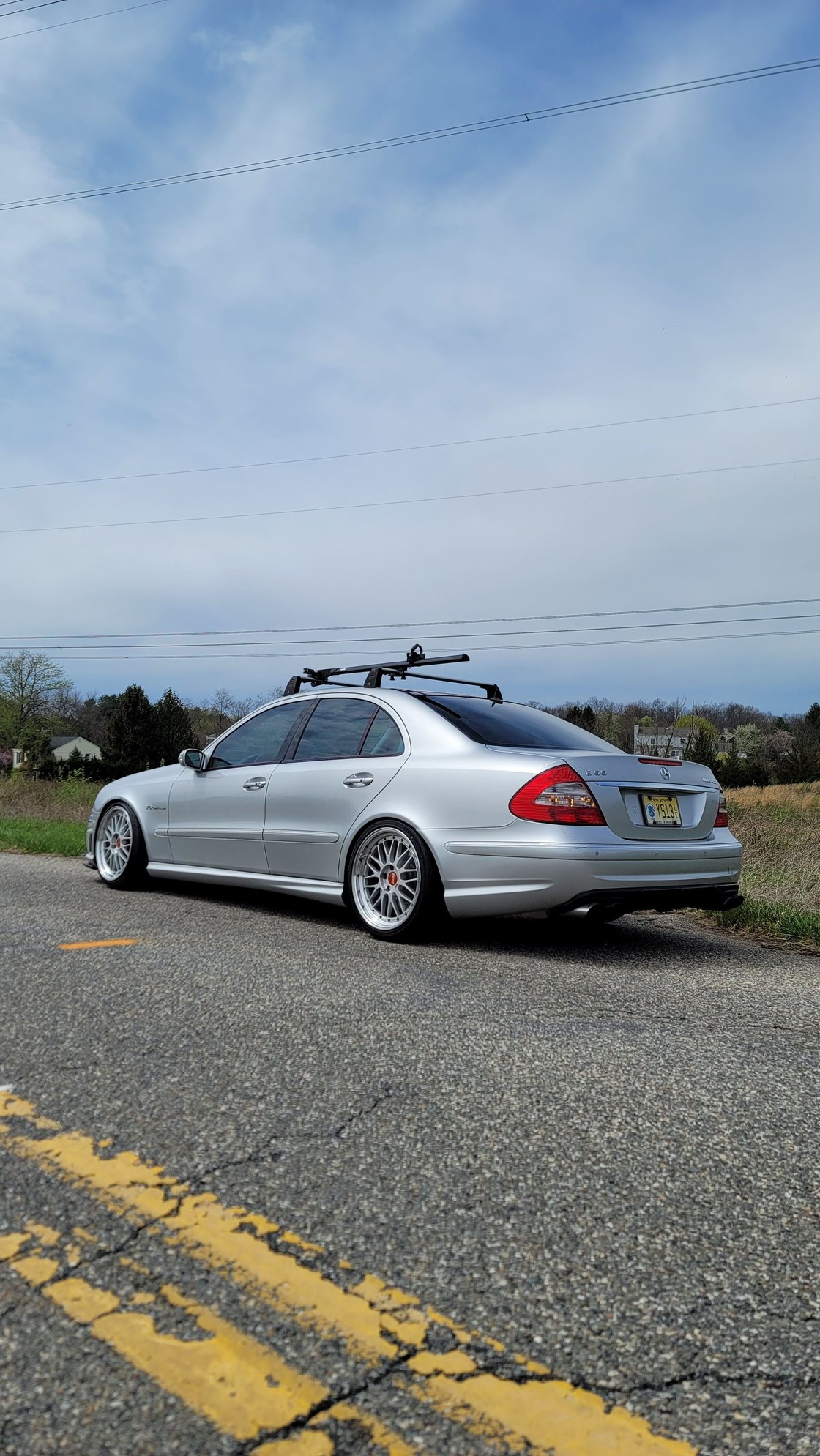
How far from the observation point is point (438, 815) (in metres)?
5.92

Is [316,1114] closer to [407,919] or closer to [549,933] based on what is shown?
[407,919]

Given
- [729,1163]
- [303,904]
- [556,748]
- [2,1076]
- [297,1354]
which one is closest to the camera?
[297,1354]

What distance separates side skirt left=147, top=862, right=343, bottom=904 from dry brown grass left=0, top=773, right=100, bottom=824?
998 centimetres

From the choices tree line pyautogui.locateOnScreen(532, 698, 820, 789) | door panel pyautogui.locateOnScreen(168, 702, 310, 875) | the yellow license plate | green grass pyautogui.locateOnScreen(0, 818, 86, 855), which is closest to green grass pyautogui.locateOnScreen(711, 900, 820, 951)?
the yellow license plate

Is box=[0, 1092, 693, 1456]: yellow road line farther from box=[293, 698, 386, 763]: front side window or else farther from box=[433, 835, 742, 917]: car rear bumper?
box=[293, 698, 386, 763]: front side window

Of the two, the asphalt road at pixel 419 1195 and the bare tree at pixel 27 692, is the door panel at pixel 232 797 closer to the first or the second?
the asphalt road at pixel 419 1195

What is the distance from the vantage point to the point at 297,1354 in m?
1.78

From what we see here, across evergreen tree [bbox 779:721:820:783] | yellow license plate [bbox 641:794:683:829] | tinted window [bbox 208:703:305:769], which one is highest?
evergreen tree [bbox 779:721:820:783]

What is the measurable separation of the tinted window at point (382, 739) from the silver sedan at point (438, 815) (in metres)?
0.01

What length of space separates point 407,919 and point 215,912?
1.60 metres

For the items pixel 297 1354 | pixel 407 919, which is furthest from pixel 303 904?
pixel 297 1354

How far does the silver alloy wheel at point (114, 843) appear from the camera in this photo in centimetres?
800

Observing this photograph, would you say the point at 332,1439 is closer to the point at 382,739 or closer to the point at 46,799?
the point at 382,739

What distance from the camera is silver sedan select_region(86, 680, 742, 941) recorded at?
18.4 feet
